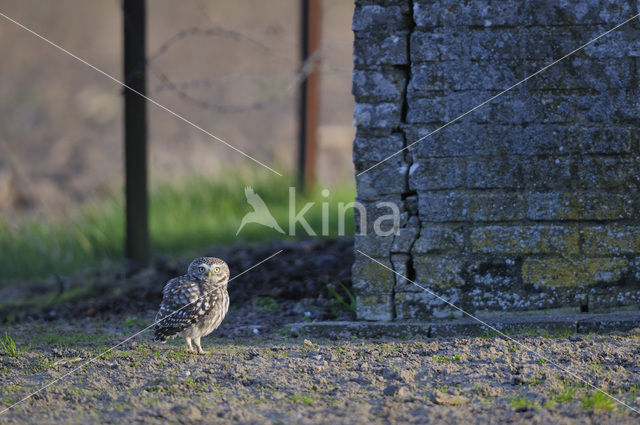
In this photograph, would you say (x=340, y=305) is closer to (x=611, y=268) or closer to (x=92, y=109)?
(x=611, y=268)

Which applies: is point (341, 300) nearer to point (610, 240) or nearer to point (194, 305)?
point (194, 305)

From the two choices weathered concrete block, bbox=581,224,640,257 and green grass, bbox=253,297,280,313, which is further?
green grass, bbox=253,297,280,313

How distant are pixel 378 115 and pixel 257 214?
4840 millimetres

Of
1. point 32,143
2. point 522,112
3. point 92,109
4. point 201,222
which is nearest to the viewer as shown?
point 522,112

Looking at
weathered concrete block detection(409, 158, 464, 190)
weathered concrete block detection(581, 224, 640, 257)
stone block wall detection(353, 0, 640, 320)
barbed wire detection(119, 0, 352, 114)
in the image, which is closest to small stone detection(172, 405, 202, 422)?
stone block wall detection(353, 0, 640, 320)

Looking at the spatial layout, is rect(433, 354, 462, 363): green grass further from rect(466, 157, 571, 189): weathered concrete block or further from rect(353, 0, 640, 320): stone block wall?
rect(466, 157, 571, 189): weathered concrete block

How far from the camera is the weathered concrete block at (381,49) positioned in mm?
5160

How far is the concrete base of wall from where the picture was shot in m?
5.02

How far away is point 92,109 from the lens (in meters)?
17.9

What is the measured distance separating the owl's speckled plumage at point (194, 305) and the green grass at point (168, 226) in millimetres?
3683

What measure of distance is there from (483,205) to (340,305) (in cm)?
142

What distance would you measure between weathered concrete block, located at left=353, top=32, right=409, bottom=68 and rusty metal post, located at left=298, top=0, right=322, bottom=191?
4.69 metres

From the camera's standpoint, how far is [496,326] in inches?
201

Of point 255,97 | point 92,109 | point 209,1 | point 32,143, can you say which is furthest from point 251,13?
point 32,143
